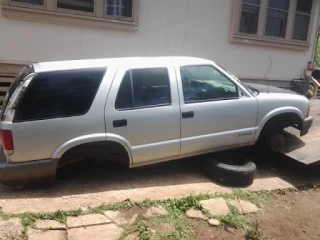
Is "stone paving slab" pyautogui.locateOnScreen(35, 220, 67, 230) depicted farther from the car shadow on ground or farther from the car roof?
the car roof

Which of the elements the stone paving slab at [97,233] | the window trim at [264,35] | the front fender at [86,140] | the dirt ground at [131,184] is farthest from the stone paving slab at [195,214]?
the window trim at [264,35]

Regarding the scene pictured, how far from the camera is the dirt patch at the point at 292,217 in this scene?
333 centimetres

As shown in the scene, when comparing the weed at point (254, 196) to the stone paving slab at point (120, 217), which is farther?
the weed at point (254, 196)

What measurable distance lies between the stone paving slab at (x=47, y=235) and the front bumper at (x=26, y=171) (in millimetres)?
758

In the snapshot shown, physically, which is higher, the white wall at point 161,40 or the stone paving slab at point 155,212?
the white wall at point 161,40

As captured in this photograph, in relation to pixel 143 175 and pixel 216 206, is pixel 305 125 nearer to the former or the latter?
pixel 216 206

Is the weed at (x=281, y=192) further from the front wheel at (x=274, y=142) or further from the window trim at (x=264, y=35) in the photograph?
the window trim at (x=264, y=35)

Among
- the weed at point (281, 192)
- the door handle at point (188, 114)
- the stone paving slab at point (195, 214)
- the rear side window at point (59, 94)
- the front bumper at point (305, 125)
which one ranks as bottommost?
the weed at point (281, 192)

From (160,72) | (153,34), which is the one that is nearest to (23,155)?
(160,72)

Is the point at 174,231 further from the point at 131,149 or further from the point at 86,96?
the point at 86,96

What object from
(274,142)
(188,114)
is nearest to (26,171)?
(188,114)

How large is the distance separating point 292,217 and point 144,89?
2.36 m

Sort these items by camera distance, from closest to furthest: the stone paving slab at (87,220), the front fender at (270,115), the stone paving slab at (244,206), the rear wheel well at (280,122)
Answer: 1. the stone paving slab at (87,220)
2. the stone paving slab at (244,206)
3. the front fender at (270,115)
4. the rear wheel well at (280,122)

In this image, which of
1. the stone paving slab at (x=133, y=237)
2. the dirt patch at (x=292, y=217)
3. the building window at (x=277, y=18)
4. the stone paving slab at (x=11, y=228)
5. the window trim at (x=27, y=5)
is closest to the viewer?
the stone paving slab at (x=11, y=228)
